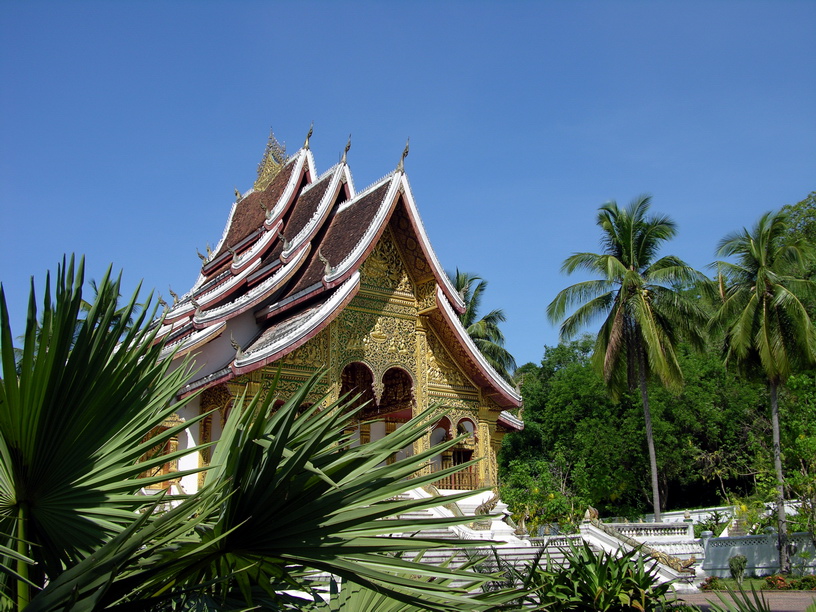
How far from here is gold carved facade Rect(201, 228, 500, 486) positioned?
558 inches

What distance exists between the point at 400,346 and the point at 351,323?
3.57 feet

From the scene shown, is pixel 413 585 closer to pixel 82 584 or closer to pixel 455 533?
pixel 82 584

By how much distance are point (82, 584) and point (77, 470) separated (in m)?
0.70

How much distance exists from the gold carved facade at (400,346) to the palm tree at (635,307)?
23.4 feet

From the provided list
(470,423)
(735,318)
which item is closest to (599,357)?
(735,318)

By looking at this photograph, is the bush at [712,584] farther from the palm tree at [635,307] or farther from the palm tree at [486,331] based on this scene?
the palm tree at [486,331]

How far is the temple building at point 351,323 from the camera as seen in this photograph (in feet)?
43.1

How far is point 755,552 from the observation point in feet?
54.4

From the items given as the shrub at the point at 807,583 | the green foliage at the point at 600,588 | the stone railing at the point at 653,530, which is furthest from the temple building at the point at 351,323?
the green foliage at the point at 600,588

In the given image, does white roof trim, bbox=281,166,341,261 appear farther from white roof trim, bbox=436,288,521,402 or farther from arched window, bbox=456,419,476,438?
arched window, bbox=456,419,476,438

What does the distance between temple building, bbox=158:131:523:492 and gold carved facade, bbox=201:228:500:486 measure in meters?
0.02

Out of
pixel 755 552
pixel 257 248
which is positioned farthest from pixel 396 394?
pixel 755 552

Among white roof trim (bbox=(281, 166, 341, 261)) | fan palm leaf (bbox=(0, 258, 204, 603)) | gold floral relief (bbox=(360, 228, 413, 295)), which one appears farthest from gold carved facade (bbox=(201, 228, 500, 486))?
fan palm leaf (bbox=(0, 258, 204, 603))

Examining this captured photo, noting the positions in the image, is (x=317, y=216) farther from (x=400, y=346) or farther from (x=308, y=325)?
(x=308, y=325)
